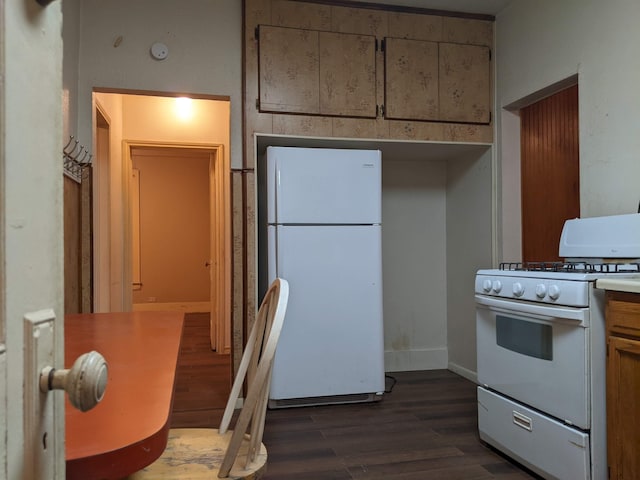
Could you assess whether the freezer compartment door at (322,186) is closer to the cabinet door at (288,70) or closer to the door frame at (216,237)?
the cabinet door at (288,70)

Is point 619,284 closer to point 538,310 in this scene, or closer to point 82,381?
point 538,310

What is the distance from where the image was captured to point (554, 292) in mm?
2000

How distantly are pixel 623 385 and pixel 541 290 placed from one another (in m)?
0.45

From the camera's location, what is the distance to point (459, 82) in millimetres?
3385

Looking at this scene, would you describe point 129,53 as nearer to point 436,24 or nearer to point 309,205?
point 309,205

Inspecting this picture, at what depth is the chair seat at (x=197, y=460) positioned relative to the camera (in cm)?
117

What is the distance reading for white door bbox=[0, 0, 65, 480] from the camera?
36 cm

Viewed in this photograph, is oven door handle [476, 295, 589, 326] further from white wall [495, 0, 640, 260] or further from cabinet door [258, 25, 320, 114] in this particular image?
cabinet door [258, 25, 320, 114]

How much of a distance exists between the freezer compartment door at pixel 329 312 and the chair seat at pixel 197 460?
Answer: 1636mm

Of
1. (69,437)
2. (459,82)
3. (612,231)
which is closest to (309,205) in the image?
(459,82)

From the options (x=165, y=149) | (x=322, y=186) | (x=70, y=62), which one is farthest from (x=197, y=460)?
(x=165, y=149)

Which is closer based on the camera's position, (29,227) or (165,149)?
(29,227)

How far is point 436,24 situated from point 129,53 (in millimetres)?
1962

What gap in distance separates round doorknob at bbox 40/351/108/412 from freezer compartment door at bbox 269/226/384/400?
2656 millimetres
